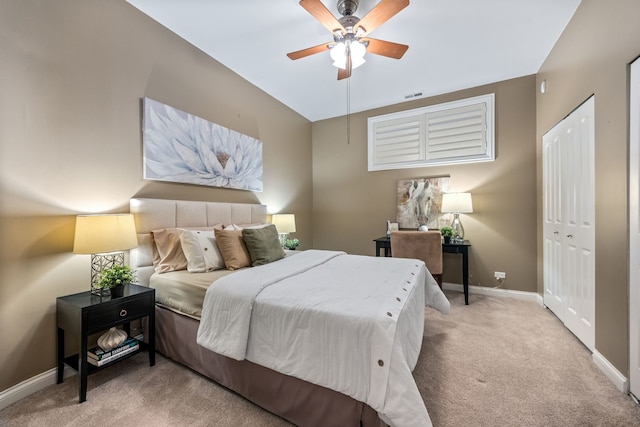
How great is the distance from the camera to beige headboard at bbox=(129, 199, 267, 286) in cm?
A: 229

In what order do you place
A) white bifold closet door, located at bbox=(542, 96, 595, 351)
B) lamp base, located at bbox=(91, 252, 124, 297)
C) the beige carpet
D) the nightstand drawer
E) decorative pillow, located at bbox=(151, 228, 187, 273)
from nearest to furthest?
1. the beige carpet
2. the nightstand drawer
3. lamp base, located at bbox=(91, 252, 124, 297)
4. white bifold closet door, located at bbox=(542, 96, 595, 351)
5. decorative pillow, located at bbox=(151, 228, 187, 273)

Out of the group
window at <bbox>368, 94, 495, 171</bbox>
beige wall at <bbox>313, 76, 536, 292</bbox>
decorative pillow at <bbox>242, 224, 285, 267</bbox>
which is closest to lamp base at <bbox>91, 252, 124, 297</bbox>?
decorative pillow at <bbox>242, 224, 285, 267</bbox>

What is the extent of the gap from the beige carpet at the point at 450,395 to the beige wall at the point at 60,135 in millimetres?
464

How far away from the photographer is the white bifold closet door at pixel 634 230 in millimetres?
1608

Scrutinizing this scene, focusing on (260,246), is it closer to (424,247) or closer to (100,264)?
→ (100,264)

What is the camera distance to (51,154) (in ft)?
6.15

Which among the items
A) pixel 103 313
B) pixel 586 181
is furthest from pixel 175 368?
pixel 586 181

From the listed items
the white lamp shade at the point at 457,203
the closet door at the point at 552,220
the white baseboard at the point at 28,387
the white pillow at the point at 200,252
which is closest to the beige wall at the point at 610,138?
the closet door at the point at 552,220

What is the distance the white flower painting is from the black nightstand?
1.10m

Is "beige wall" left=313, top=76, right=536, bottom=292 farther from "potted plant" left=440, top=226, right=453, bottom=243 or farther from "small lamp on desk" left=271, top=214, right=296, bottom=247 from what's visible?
"small lamp on desk" left=271, top=214, right=296, bottom=247

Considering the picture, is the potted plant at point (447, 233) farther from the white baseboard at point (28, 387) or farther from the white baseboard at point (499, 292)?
the white baseboard at point (28, 387)

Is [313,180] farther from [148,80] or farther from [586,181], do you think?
[586,181]

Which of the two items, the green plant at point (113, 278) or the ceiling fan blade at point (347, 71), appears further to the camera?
the ceiling fan blade at point (347, 71)

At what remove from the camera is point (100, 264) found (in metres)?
2.10
